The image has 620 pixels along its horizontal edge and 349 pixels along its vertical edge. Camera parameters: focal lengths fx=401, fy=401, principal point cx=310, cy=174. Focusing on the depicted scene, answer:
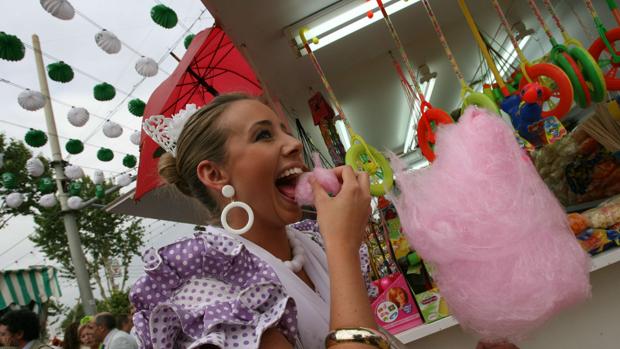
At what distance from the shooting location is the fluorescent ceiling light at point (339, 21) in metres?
2.53

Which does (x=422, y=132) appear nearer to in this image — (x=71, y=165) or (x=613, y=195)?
(x=613, y=195)

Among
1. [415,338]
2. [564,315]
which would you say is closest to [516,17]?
[564,315]

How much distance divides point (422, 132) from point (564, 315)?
95 centimetres

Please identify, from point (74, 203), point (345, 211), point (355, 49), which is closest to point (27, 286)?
point (74, 203)

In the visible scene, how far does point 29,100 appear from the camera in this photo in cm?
514

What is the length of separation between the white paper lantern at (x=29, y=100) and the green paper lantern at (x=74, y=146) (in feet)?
3.75

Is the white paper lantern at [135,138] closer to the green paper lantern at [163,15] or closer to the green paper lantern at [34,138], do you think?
the green paper lantern at [34,138]

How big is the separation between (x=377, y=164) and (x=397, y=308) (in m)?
0.58

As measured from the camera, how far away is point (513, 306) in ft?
2.90

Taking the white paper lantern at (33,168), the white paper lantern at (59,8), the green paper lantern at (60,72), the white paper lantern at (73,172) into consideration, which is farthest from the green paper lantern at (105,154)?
the white paper lantern at (59,8)

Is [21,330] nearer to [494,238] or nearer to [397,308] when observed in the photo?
[397,308]

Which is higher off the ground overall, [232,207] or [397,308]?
[232,207]

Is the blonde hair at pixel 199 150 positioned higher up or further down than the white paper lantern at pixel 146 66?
further down

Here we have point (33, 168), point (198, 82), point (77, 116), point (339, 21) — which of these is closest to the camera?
point (198, 82)
